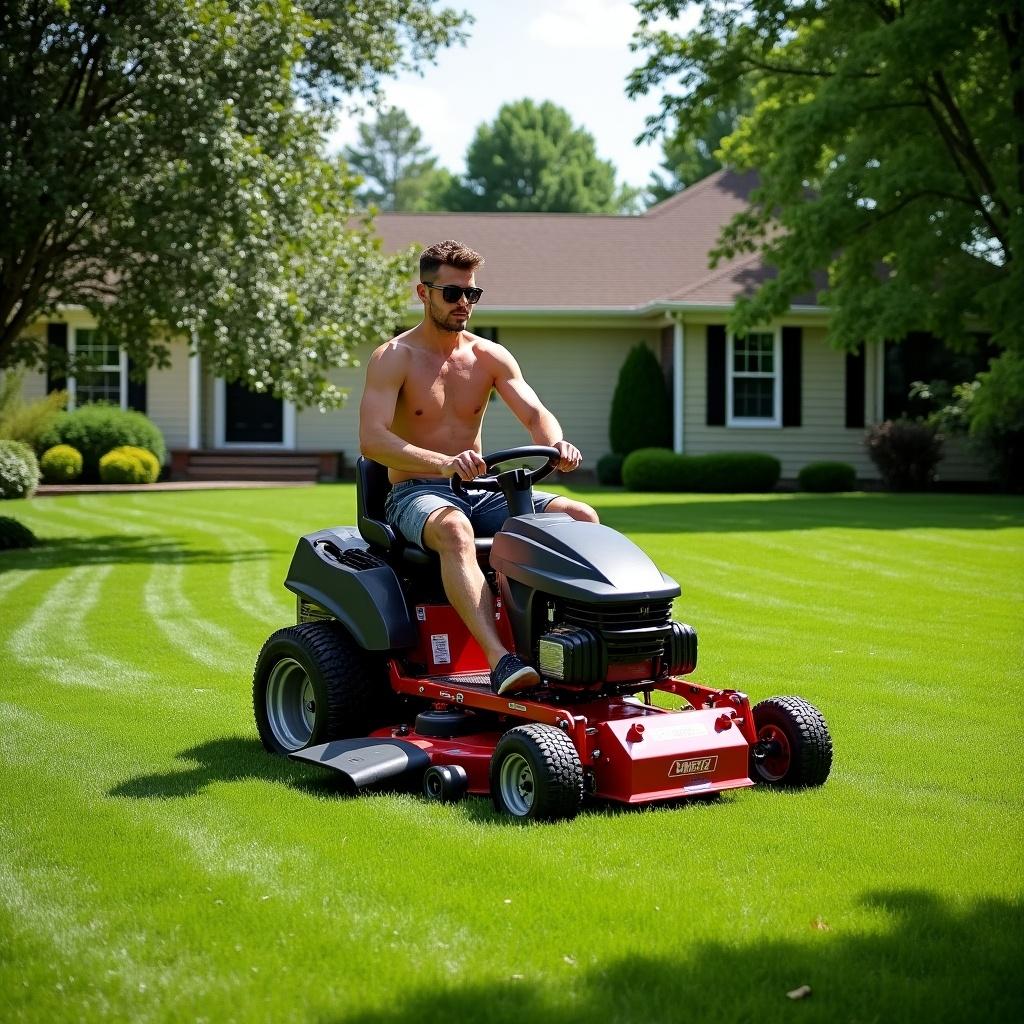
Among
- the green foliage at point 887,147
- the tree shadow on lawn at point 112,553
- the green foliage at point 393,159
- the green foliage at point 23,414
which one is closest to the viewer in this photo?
the tree shadow on lawn at point 112,553

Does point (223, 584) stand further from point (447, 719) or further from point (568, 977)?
point (568, 977)

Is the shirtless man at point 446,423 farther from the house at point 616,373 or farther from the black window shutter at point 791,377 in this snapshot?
the black window shutter at point 791,377

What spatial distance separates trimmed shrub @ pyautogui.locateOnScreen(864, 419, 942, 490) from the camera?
24.8 metres

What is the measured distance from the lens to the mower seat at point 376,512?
6.05 metres

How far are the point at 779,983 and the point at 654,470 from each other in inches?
813

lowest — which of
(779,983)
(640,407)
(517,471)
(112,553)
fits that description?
(779,983)

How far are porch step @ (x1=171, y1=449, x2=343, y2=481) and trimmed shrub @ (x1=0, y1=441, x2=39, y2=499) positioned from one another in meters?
4.40

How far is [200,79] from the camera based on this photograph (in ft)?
47.3

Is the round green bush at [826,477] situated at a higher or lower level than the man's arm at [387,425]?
lower

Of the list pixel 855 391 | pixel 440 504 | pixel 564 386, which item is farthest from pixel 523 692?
pixel 564 386

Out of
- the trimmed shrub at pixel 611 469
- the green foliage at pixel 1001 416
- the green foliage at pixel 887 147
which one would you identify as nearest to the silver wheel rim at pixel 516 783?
the green foliage at pixel 1001 416

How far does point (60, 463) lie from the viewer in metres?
24.7

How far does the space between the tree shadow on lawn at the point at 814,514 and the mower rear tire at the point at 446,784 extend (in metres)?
10.7

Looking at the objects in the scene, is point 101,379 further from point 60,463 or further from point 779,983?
point 779,983
